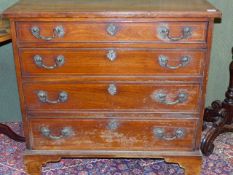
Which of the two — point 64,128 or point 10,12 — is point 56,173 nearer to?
point 64,128

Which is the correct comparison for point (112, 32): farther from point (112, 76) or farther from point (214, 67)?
point (214, 67)

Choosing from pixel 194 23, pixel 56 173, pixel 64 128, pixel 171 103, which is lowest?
pixel 56 173

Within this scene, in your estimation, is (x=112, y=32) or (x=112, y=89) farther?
(x=112, y=89)

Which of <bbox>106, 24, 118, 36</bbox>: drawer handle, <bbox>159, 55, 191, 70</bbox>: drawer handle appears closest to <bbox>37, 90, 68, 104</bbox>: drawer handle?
<bbox>106, 24, 118, 36</bbox>: drawer handle

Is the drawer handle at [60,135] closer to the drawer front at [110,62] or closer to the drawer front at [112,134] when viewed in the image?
the drawer front at [112,134]

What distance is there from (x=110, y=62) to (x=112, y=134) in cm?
40

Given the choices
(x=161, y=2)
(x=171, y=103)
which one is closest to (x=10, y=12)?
(x=161, y=2)

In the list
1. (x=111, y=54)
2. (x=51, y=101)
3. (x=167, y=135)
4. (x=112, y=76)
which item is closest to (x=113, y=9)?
(x=111, y=54)

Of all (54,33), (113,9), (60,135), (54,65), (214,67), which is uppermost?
(113,9)

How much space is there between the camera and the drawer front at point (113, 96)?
1.66m

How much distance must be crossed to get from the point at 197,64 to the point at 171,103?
23 centimetres

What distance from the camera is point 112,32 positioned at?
5.00 feet

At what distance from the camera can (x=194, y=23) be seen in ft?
4.93

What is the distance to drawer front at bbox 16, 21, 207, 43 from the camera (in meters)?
1.51
